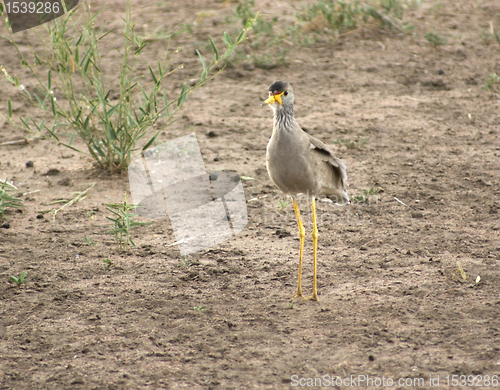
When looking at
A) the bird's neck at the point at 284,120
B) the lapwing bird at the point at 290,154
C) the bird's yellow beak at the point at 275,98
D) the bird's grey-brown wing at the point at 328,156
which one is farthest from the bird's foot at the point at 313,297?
the bird's yellow beak at the point at 275,98

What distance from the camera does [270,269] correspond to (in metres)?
4.54

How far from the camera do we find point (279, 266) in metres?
4.59

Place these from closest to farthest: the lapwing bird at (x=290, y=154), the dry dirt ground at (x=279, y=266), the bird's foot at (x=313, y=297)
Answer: the dry dirt ground at (x=279, y=266) → the lapwing bird at (x=290, y=154) → the bird's foot at (x=313, y=297)

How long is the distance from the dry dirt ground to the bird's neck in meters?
1.21

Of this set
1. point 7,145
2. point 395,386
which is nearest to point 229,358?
point 395,386

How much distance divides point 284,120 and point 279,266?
1.27 meters

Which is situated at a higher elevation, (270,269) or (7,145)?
(7,145)

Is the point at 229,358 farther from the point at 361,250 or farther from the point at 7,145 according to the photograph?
the point at 7,145

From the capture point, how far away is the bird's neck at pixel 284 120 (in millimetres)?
3980

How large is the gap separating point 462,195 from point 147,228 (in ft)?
9.80

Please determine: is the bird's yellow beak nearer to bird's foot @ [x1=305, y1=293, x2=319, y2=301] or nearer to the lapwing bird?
the lapwing bird

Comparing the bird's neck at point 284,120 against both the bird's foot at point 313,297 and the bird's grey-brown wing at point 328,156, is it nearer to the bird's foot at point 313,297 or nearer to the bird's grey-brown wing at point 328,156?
the bird's grey-brown wing at point 328,156

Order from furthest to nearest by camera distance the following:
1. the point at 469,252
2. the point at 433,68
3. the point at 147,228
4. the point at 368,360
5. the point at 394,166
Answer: the point at 433,68
the point at 394,166
the point at 147,228
the point at 469,252
the point at 368,360

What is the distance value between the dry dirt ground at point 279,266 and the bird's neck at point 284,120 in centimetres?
121
